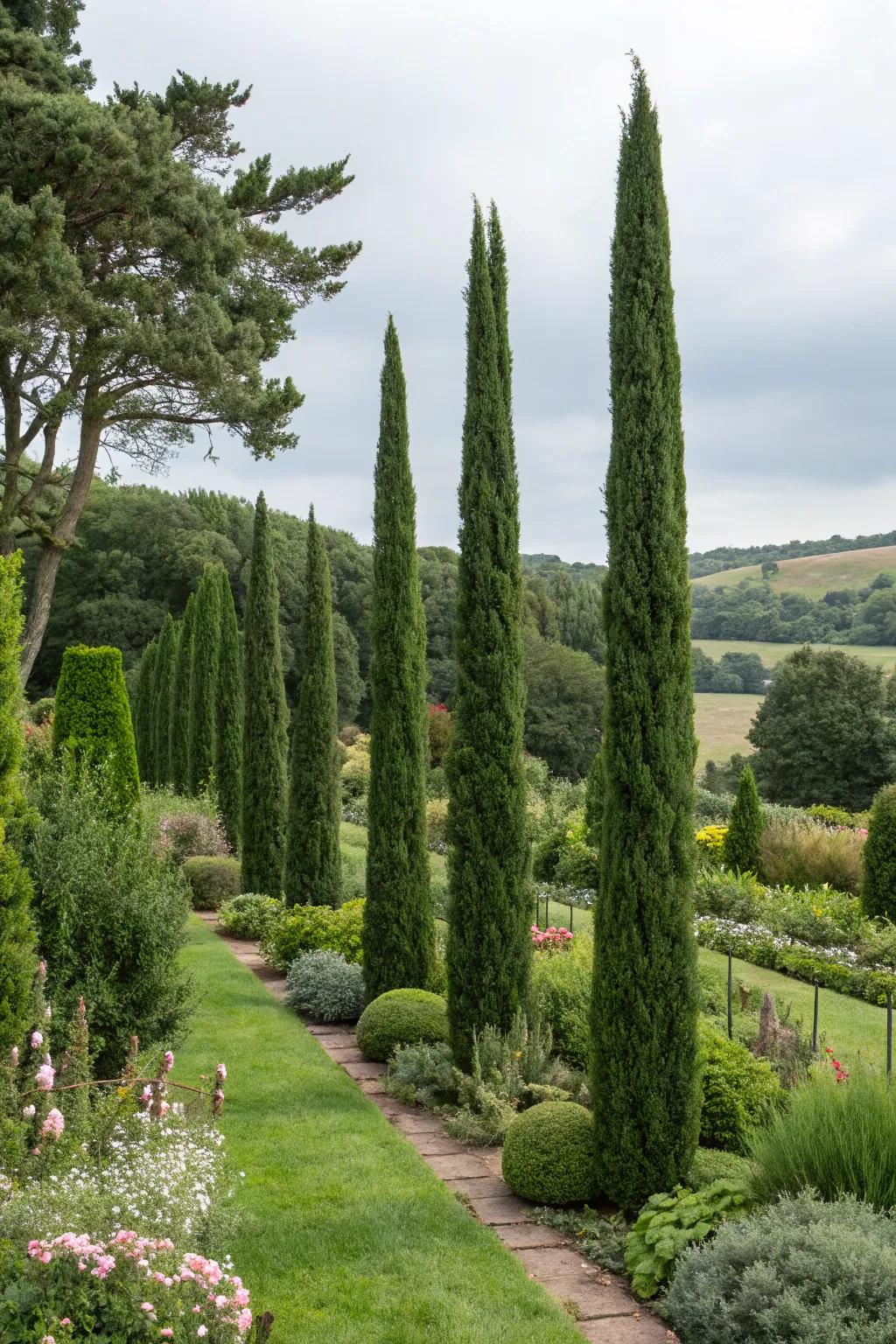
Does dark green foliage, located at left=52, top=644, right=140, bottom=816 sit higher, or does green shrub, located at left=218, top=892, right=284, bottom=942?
dark green foliage, located at left=52, top=644, right=140, bottom=816

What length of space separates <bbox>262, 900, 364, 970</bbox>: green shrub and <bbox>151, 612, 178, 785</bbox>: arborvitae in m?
15.7

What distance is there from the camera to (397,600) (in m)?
10.6

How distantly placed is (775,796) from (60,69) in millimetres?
26210

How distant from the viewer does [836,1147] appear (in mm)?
4977

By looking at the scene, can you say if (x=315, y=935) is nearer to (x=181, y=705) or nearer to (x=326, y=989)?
(x=326, y=989)

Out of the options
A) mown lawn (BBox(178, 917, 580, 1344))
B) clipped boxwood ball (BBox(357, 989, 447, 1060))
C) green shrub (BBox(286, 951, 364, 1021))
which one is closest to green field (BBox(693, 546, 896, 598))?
green shrub (BBox(286, 951, 364, 1021))

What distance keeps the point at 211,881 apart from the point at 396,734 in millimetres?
7818

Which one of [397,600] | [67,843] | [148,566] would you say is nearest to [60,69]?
[397,600]

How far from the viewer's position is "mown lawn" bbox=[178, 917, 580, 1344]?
462cm

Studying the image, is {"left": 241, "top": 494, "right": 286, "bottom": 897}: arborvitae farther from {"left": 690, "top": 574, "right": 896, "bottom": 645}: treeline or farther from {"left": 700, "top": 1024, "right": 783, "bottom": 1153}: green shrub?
{"left": 690, "top": 574, "right": 896, "bottom": 645}: treeline

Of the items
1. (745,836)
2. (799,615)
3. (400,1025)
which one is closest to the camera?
(400,1025)

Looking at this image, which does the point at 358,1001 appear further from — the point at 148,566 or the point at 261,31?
the point at 148,566

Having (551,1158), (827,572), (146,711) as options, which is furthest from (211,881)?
(827,572)

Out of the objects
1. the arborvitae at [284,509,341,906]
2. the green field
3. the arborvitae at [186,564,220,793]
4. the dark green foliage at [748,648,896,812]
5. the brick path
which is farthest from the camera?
the green field
